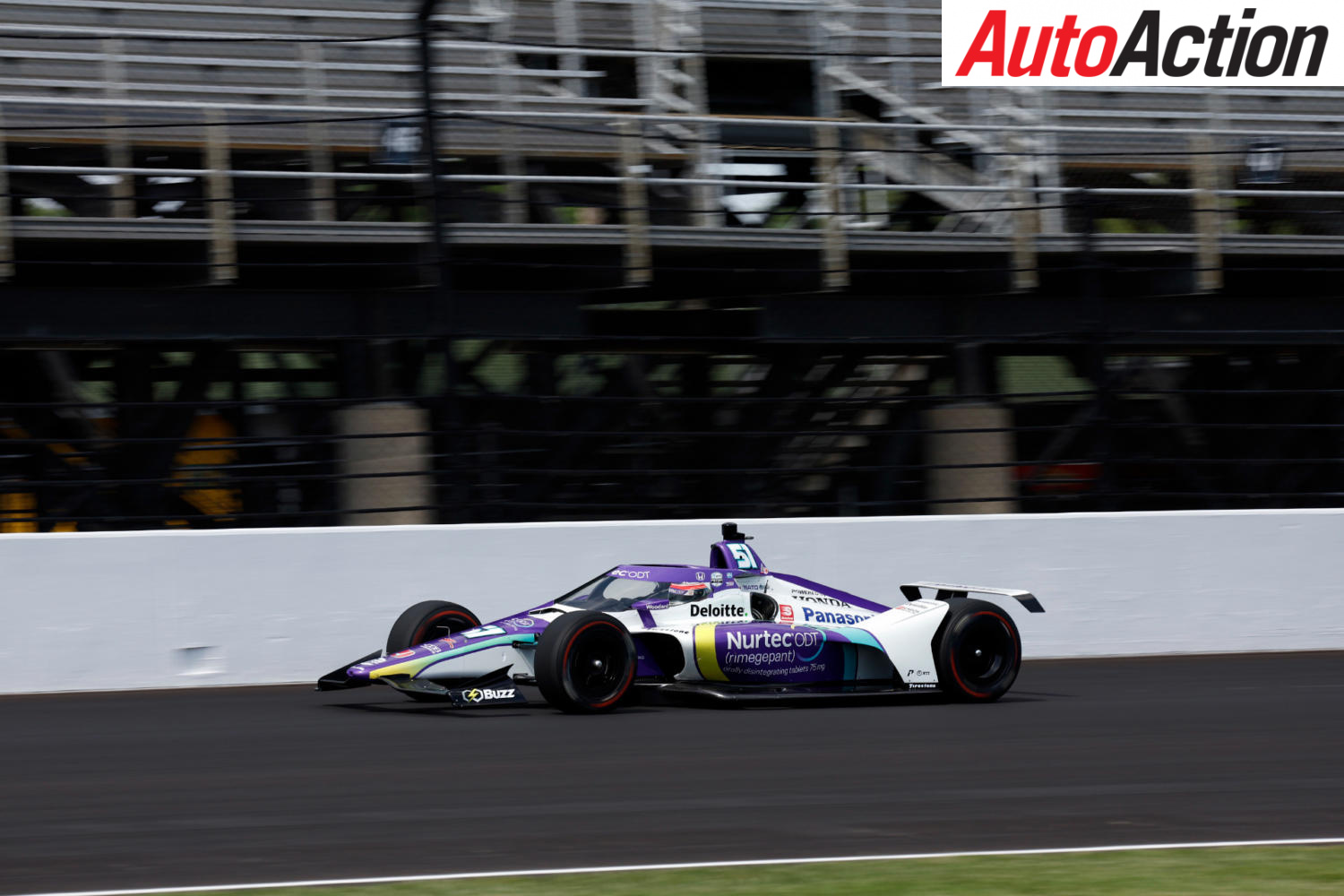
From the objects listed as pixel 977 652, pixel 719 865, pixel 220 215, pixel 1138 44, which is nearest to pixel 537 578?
pixel 977 652

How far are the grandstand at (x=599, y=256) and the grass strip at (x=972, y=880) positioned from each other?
5.38m

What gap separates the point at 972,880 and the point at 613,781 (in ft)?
6.04

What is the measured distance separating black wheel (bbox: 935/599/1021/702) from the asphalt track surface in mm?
133

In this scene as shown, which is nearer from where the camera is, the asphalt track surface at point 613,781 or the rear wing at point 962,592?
the asphalt track surface at point 613,781

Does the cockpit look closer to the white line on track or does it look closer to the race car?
the race car

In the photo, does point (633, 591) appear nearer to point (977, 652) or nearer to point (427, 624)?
point (427, 624)

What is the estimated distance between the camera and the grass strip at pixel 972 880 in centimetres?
435

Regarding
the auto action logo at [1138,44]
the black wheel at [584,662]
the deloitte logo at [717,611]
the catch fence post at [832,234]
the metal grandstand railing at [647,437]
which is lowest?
the black wheel at [584,662]

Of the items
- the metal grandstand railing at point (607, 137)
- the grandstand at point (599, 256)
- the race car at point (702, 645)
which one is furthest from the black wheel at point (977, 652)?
the metal grandstand railing at point (607, 137)

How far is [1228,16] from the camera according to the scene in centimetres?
1588

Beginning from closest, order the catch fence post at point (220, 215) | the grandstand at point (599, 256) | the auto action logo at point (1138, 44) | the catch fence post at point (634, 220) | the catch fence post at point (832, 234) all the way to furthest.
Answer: the grandstand at point (599, 256) → the catch fence post at point (220, 215) → the catch fence post at point (634, 220) → the catch fence post at point (832, 234) → the auto action logo at point (1138, 44)

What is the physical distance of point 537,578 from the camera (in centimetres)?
1005

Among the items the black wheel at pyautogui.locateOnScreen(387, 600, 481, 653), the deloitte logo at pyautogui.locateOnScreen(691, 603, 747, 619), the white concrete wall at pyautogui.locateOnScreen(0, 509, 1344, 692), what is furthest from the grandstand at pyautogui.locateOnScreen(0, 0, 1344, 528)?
the deloitte logo at pyautogui.locateOnScreen(691, 603, 747, 619)

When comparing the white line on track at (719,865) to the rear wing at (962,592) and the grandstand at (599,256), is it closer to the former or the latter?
the rear wing at (962,592)
